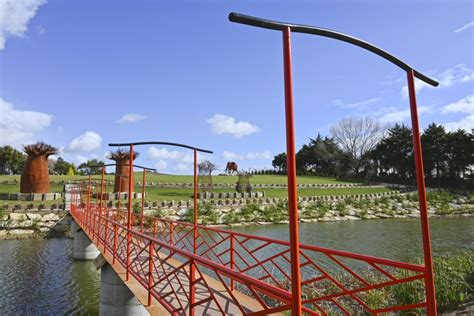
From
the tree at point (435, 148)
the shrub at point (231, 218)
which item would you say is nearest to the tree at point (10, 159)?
the shrub at point (231, 218)

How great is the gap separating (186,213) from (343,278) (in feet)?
60.8

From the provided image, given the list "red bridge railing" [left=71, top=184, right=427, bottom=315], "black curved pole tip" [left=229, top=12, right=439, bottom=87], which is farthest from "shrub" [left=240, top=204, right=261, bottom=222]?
"black curved pole tip" [left=229, top=12, right=439, bottom=87]

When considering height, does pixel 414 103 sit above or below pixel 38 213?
above

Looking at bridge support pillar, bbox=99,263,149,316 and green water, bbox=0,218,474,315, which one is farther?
green water, bbox=0,218,474,315

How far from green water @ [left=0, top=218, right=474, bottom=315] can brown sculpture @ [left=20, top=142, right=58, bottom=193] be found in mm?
7829

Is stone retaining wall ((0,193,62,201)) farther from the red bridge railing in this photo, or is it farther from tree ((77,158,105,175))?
the red bridge railing

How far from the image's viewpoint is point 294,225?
270 cm

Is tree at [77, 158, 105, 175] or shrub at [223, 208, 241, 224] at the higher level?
tree at [77, 158, 105, 175]

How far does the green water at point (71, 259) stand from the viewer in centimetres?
958

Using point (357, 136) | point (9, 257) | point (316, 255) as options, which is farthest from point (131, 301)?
point (357, 136)

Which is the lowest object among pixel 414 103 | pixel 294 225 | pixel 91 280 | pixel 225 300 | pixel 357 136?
pixel 91 280

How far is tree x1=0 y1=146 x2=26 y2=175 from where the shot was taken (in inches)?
2645

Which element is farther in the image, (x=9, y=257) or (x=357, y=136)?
(x=357, y=136)

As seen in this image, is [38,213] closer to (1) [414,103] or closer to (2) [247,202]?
(2) [247,202]
